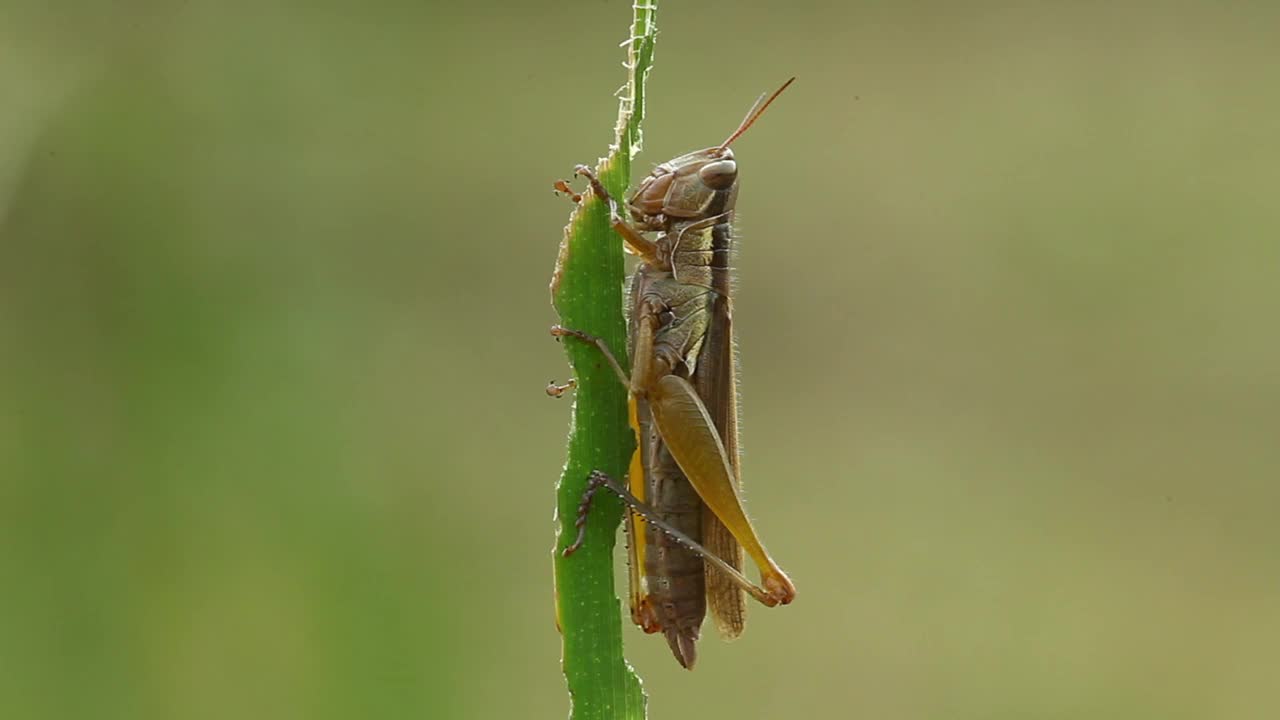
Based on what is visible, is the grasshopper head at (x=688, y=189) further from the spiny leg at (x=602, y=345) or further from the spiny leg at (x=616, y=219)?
the spiny leg at (x=602, y=345)

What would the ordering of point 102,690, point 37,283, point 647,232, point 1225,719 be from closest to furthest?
point 647,232 < point 102,690 < point 37,283 < point 1225,719

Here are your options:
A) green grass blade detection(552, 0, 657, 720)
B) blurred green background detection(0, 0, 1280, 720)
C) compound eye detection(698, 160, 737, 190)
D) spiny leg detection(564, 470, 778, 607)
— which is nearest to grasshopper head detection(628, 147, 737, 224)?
compound eye detection(698, 160, 737, 190)

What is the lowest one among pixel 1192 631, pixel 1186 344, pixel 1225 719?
pixel 1225 719

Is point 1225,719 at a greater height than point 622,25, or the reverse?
point 622,25

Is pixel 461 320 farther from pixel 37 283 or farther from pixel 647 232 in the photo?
pixel 647 232

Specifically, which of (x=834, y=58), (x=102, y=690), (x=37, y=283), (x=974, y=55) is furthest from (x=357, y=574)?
(x=974, y=55)

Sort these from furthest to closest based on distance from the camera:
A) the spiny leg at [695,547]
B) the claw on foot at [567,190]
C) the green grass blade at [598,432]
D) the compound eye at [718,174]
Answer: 1. the compound eye at [718,174]
2. the spiny leg at [695,547]
3. the claw on foot at [567,190]
4. the green grass blade at [598,432]

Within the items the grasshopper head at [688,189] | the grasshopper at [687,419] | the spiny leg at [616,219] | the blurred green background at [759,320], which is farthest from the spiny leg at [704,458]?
the blurred green background at [759,320]
